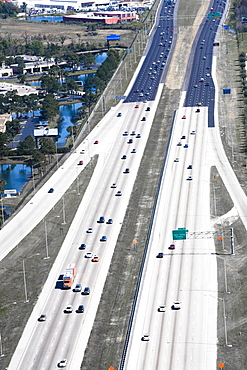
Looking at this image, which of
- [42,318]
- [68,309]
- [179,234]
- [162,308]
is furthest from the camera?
[179,234]

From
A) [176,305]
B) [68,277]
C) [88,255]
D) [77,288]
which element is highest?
[68,277]

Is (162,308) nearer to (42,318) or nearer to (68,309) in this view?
(68,309)

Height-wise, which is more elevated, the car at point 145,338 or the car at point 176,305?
the car at point 176,305

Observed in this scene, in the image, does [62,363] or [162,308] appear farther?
[162,308]

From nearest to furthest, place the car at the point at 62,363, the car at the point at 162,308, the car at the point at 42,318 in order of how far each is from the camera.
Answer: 1. the car at the point at 62,363
2. the car at the point at 42,318
3. the car at the point at 162,308

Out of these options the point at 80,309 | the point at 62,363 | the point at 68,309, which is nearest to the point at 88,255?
the point at 80,309

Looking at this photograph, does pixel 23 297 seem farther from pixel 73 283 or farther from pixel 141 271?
pixel 141 271

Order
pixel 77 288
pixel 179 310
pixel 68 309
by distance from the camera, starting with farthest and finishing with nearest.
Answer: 1. pixel 77 288
2. pixel 68 309
3. pixel 179 310

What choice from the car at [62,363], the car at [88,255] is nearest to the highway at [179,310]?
the car at [62,363]

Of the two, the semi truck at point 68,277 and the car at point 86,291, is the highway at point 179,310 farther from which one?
the semi truck at point 68,277

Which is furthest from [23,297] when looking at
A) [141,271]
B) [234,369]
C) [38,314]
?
[234,369]

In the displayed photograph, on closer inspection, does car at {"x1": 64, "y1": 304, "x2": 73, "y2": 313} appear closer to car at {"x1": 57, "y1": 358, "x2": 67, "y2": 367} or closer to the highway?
the highway
